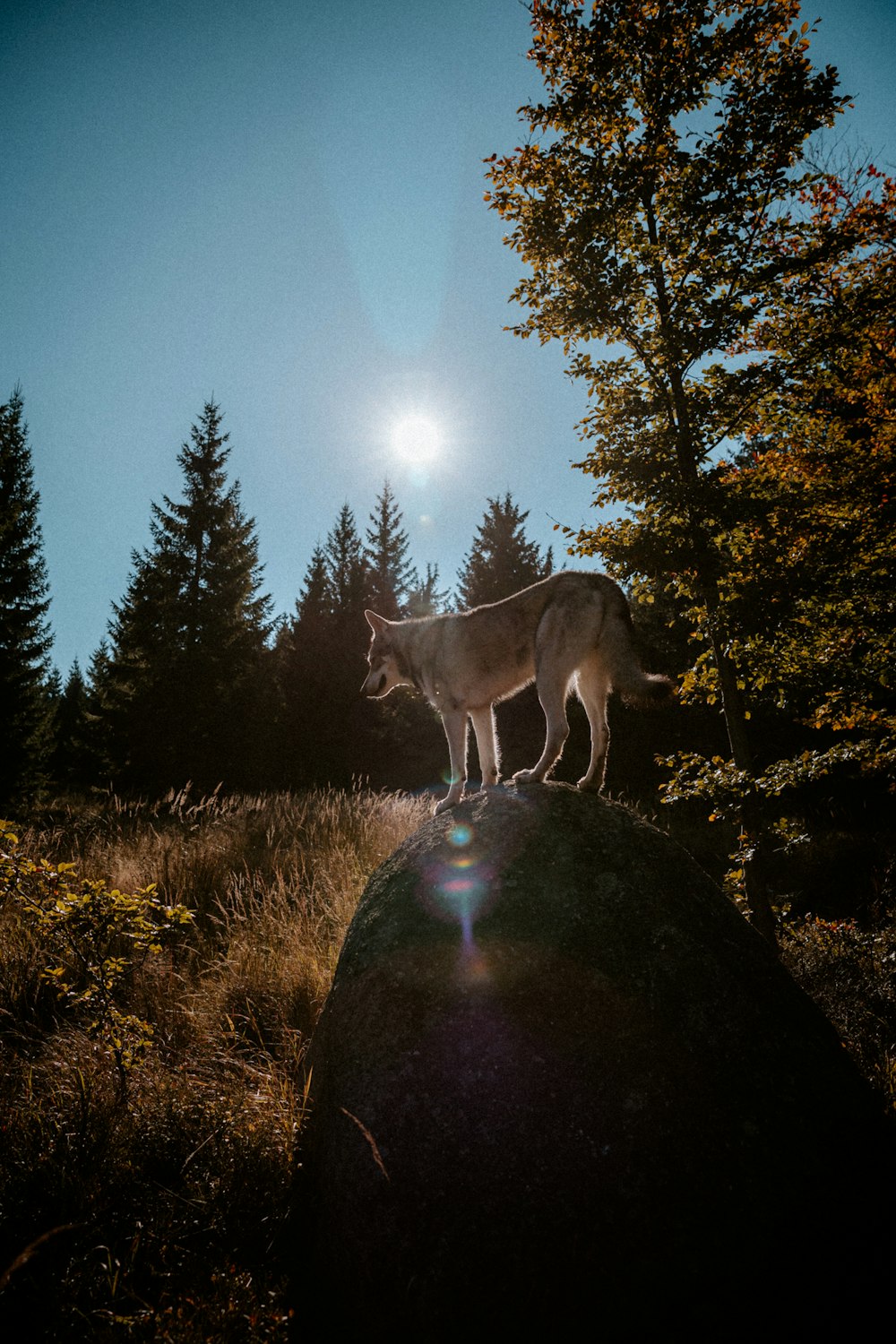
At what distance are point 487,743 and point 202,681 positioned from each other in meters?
16.7

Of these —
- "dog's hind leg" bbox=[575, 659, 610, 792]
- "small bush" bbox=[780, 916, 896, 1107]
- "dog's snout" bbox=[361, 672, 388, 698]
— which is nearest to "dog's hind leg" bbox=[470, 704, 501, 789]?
"dog's hind leg" bbox=[575, 659, 610, 792]

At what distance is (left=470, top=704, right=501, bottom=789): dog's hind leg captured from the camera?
5.19 meters

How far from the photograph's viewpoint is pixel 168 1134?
2.57 meters

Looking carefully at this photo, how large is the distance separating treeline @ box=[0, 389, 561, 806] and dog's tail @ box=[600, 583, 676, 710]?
15382 mm

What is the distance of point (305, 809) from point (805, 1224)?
25.5 feet

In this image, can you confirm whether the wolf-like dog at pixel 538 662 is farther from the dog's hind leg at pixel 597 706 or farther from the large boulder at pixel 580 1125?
the large boulder at pixel 580 1125

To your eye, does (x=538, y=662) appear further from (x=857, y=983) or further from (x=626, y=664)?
(x=857, y=983)

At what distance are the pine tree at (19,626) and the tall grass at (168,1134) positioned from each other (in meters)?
16.1

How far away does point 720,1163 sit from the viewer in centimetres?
191

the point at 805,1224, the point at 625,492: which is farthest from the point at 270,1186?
the point at 625,492

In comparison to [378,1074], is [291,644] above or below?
above

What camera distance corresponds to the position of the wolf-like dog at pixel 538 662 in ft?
13.5

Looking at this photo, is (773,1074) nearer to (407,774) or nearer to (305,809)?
(305,809)

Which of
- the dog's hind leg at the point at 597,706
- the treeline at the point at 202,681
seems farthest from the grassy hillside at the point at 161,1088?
the treeline at the point at 202,681
